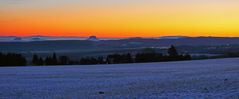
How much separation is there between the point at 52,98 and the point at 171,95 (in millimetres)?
6100

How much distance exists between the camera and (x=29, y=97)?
83.5ft

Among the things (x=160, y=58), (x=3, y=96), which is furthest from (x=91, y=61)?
(x=3, y=96)

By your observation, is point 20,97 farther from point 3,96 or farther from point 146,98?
point 146,98

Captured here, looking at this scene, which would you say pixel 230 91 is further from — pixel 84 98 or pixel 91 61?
pixel 91 61

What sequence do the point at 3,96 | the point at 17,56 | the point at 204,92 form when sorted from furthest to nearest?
the point at 17,56 → the point at 3,96 → the point at 204,92

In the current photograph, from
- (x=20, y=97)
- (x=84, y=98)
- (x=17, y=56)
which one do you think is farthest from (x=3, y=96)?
(x=17, y=56)

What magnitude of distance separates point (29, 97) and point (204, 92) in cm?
910

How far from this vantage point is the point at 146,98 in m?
22.4

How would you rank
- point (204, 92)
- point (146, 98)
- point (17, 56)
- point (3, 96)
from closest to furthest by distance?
point (146, 98) < point (204, 92) < point (3, 96) < point (17, 56)

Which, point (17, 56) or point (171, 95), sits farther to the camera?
point (17, 56)

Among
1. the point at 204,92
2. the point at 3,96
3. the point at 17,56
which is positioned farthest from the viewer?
the point at 17,56

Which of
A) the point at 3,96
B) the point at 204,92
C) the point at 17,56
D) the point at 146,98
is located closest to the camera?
the point at 146,98

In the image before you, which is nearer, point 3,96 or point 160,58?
point 3,96

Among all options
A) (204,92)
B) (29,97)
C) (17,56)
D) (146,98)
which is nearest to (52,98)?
(29,97)
